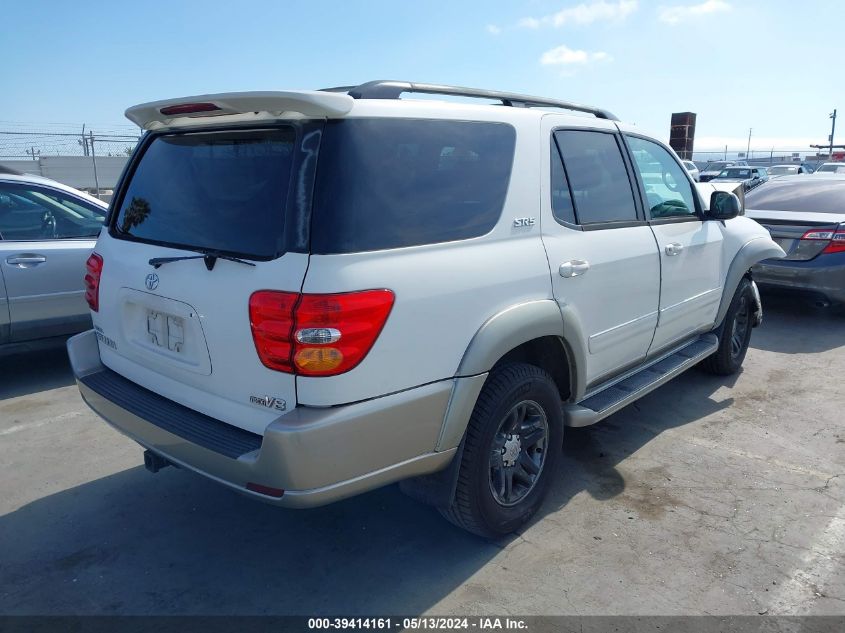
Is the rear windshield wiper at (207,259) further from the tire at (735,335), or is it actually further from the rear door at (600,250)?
the tire at (735,335)

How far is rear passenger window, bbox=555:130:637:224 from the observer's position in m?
3.37

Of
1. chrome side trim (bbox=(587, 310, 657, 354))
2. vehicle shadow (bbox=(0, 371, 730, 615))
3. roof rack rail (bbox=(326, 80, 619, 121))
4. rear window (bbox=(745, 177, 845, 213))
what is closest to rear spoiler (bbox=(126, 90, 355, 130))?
roof rack rail (bbox=(326, 80, 619, 121))

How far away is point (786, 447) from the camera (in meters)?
4.17

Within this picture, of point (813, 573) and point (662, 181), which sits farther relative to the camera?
point (662, 181)

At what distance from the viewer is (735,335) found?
5398mm

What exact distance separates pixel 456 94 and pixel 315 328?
1.41m

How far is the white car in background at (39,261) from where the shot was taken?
4.94m

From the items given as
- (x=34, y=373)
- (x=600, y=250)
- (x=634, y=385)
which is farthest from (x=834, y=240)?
(x=34, y=373)

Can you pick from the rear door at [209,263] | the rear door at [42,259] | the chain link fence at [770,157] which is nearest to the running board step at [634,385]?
the rear door at [209,263]

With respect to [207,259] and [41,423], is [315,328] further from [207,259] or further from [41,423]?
[41,423]

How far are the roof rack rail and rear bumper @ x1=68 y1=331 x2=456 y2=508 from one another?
1175 millimetres

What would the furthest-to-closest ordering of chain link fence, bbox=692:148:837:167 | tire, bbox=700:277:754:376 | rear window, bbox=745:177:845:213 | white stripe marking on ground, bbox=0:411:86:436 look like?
chain link fence, bbox=692:148:837:167, rear window, bbox=745:177:845:213, tire, bbox=700:277:754:376, white stripe marking on ground, bbox=0:411:86:436

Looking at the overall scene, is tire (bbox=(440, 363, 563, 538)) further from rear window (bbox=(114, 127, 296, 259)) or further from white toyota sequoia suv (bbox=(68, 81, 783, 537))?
rear window (bbox=(114, 127, 296, 259))

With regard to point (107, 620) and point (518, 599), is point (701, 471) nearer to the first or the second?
point (518, 599)
